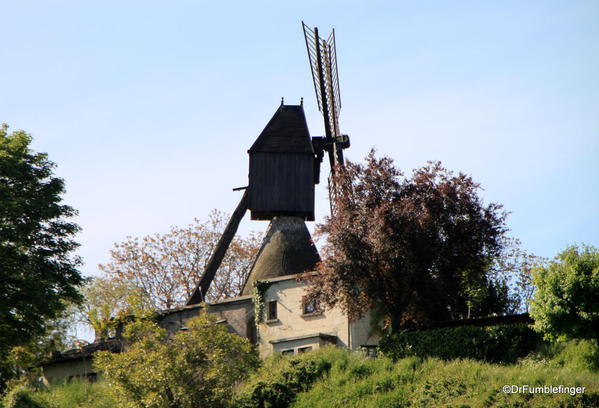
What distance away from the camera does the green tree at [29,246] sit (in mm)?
43156

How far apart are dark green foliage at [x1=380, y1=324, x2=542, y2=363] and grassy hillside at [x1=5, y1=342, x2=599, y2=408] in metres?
0.69

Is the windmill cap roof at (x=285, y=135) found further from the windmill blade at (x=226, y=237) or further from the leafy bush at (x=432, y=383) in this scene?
the leafy bush at (x=432, y=383)

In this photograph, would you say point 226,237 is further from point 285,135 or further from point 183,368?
point 183,368

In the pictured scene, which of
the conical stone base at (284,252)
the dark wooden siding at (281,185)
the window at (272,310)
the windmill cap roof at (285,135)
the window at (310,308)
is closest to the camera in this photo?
the window at (310,308)

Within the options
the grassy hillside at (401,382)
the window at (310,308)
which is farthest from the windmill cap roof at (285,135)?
the grassy hillside at (401,382)

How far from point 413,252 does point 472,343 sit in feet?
16.6

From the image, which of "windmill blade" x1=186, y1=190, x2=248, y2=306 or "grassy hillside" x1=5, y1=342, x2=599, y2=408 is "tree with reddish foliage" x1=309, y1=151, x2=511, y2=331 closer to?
"grassy hillside" x1=5, y1=342, x2=599, y2=408

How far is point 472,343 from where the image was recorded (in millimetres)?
38875

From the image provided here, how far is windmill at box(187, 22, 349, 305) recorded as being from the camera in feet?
172

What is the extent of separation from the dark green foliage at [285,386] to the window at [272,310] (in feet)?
25.0

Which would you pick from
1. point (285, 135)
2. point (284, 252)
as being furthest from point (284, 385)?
point (285, 135)

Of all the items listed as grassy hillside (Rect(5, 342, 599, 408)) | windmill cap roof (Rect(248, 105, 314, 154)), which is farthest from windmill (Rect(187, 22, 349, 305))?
grassy hillside (Rect(5, 342, 599, 408))

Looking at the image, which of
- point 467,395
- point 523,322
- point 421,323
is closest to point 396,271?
point 421,323

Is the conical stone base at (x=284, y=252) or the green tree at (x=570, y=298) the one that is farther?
the conical stone base at (x=284, y=252)
